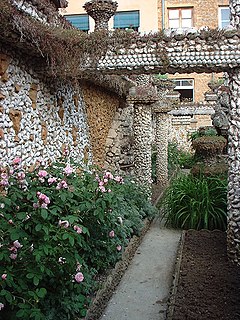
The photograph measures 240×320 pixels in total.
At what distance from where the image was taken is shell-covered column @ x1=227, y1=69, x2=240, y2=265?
579 centimetres

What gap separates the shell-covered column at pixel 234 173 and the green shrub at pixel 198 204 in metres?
1.84

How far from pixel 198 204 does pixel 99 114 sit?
2.59 m

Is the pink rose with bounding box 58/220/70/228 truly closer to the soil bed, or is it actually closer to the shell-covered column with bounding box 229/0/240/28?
the soil bed

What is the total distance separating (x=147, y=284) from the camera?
5523 millimetres

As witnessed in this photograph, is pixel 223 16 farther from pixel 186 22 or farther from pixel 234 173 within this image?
pixel 234 173

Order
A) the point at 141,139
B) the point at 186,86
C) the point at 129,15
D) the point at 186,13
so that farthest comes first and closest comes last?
the point at 186,86, the point at 186,13, the point at 129,15, the point at 141,139

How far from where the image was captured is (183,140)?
69.6ft

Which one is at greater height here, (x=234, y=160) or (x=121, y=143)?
(x=121, y=143)

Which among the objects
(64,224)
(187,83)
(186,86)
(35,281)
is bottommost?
(35,281)

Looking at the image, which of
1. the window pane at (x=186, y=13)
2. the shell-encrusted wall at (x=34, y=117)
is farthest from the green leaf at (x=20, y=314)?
the window pane at (x=186, y=13)

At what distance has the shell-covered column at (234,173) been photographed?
579 centimetres

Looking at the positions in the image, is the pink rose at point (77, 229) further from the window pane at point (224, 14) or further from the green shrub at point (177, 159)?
the window pane at point (224, 14)

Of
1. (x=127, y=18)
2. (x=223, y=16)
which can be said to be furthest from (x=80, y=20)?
(x=223, y=16)

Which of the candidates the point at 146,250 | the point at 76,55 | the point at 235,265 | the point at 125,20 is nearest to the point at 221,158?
the point at 146,250
